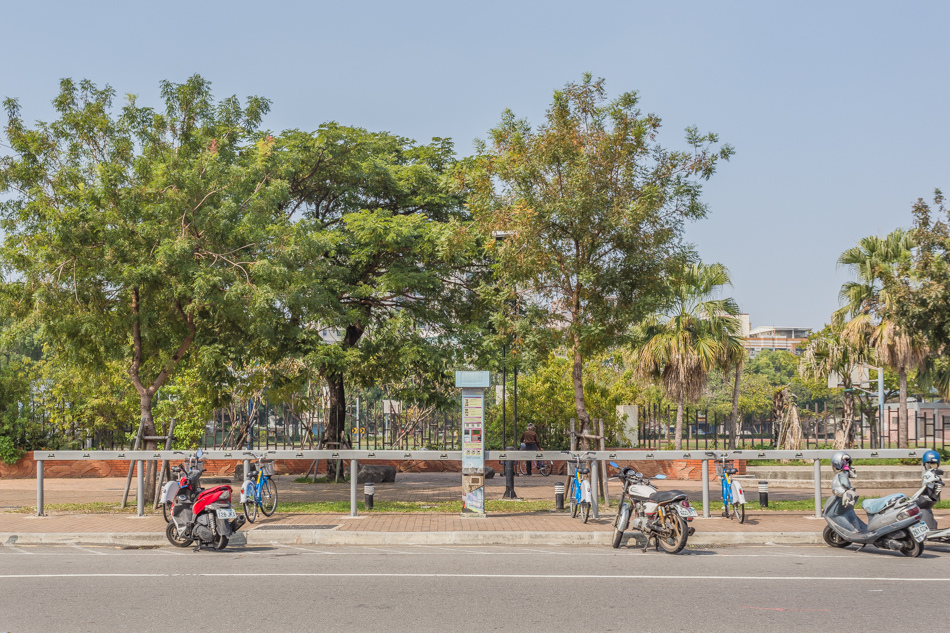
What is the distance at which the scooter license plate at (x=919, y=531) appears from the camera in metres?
10.3

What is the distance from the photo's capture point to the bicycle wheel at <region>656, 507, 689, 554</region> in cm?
1060

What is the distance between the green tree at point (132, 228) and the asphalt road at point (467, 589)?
15.6ft

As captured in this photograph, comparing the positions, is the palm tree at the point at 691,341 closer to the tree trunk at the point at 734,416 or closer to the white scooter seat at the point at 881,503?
the tree trunk at the point at 734,416

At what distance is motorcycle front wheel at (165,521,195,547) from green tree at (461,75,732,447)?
694cm

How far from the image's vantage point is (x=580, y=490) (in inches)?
516

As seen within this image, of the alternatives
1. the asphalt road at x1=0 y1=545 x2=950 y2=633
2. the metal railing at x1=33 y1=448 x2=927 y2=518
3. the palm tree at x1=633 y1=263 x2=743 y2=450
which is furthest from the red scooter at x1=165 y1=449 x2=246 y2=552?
the palm tree at x1=633 y1=263 x2=743 y2=450

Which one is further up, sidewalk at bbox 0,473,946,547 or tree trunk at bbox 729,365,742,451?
tree trunk at bbox 729,365,742,451

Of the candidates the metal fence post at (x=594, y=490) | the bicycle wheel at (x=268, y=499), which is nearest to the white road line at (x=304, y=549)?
the bicycle wheel at (x=268, y=499)

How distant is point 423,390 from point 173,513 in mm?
8342

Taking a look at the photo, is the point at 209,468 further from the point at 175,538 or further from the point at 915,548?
the point at 915,548

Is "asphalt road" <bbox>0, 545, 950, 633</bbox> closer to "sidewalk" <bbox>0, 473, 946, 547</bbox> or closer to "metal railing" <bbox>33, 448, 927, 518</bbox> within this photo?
"sidewalk" <bbox>0, 473, 946, 547</bbox>

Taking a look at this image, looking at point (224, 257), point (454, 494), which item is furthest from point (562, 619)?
point (454, 494)

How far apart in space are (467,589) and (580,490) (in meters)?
5.23

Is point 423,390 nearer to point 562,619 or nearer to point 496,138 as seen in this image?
point 496,138
